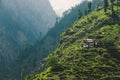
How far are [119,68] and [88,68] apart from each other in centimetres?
1915

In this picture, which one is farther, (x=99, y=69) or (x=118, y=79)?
(x=99, y=69)

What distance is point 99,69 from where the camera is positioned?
196m

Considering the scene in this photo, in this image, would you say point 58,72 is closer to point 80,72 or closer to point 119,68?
point 80,72

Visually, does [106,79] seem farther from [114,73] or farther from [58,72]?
[58,72]

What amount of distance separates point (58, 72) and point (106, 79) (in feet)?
109

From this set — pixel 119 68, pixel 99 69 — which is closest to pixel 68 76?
pixel 99 69

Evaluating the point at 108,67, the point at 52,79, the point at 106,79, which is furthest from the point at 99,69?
the point at 52,79

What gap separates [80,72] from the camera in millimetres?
194000

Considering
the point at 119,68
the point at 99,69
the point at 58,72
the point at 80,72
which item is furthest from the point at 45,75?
the point at 119,68

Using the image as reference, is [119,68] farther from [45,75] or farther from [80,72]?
[45,75]

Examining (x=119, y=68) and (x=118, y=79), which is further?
(x=119, y=68)

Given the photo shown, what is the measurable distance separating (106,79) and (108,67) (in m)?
18.9

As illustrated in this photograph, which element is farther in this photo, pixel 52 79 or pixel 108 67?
pixel 108 67

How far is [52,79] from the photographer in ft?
600
